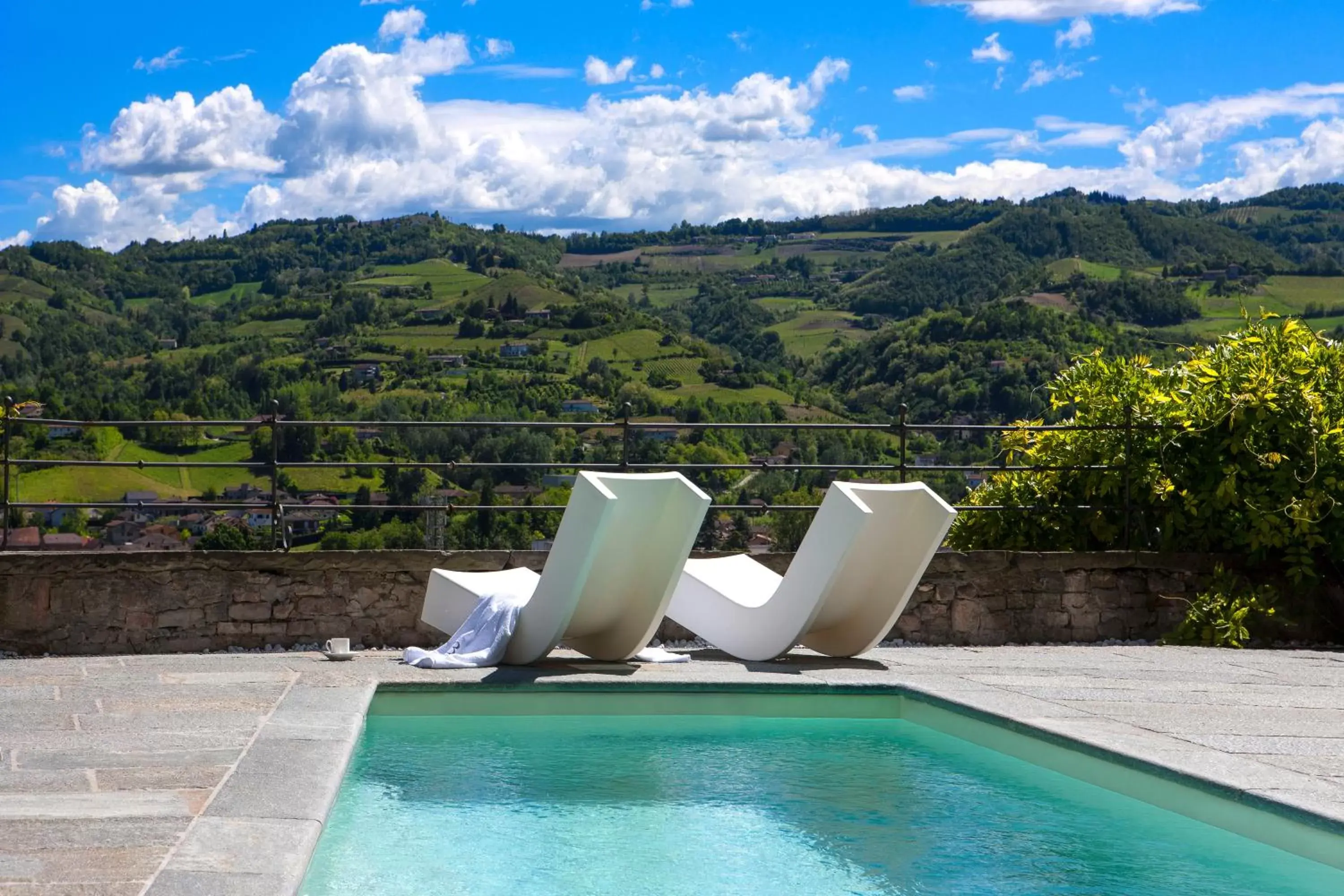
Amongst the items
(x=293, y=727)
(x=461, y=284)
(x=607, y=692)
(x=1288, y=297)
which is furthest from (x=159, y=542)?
(x=461, y=284)

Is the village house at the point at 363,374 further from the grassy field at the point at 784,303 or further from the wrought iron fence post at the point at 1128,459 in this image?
the wrought iron fence post at the point at 1128,459

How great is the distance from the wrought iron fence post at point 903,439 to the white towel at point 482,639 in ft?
9.31

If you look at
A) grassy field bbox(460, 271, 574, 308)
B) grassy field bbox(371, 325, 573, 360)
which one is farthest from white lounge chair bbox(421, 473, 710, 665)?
grassy field bbox(460, 271, 574, 308)

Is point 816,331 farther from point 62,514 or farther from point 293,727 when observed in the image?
point 293,727

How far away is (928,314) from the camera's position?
5159 cm

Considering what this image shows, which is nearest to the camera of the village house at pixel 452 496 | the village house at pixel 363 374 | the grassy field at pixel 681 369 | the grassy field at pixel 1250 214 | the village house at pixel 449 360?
the village house at pixel 452 496

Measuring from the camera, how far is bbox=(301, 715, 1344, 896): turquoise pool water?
3820 millimetres

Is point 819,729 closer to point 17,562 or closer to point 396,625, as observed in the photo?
point 396,625

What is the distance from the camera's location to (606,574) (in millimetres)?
6578

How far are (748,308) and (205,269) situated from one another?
32483 millimetres

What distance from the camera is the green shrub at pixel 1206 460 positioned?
8406mm

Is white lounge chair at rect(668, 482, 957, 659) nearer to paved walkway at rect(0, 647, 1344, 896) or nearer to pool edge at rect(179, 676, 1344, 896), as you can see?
paved walkway at rect(0, 647, 1344, 896)

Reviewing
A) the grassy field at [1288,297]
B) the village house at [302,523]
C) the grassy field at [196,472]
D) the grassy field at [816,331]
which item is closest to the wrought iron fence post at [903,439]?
the village house at [302,523]

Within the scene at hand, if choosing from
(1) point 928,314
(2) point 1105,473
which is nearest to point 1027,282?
(1) point 928,314
